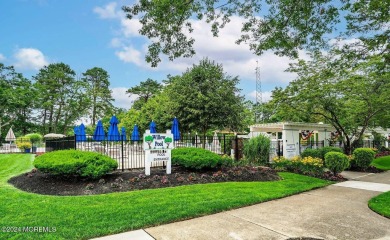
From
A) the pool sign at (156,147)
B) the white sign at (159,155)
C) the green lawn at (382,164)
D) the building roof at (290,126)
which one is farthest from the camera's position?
the building roof at (290,126)

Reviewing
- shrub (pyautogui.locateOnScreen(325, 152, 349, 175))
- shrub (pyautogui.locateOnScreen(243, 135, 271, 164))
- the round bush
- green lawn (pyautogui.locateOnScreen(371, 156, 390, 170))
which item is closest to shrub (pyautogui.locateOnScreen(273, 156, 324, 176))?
shrub (pyautogui.locateOnScreen(325, 152, 349, 175))

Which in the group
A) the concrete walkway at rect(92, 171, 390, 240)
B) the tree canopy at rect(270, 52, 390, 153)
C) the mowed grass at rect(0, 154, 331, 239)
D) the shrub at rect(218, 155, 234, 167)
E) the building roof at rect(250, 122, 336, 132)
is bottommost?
the concrete walkway at rect(92, 171, 390, 240)

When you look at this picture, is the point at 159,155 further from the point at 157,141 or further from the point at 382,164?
→ the point at 382,164

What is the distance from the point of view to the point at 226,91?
18375 millimetres

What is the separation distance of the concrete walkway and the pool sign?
152 inches

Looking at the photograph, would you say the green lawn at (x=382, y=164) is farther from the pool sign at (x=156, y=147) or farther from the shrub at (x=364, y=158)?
the pool sign at (x=156, y=147)

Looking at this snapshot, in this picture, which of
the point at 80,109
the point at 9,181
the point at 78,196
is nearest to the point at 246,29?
the point at 78,196

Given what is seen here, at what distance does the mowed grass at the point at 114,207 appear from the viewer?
4.11 metres

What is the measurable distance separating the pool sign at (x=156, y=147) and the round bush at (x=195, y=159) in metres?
0.42

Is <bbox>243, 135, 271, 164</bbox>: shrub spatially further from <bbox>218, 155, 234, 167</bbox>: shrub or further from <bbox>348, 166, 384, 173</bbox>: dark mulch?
<bbox>348, 166, 384, 173</bbox>: dark mulch

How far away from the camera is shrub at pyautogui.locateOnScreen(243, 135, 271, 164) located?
1287 centimetres

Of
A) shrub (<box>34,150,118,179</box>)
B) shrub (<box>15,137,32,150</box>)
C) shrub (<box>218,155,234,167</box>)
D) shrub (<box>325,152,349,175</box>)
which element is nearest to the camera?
shrub (<box>34,150,118,179</box>)

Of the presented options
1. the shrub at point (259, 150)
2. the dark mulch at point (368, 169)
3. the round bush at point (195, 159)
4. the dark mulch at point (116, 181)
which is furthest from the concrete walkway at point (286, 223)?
the dark mulch at point (368, 169)

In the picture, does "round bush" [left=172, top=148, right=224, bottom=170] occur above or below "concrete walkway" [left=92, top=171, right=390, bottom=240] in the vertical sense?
above
